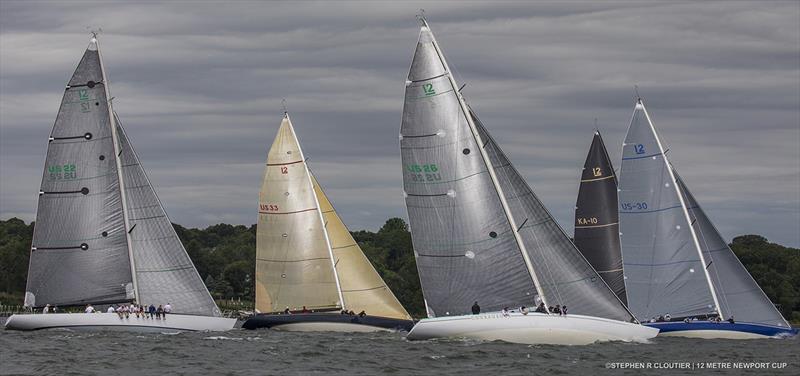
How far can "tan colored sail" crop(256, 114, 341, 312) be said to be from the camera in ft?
249

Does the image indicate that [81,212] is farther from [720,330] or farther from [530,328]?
[720,330]

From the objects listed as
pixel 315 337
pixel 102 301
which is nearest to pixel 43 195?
pixel 102 301

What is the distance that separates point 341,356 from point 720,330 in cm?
2219

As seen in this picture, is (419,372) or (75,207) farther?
(75,207)

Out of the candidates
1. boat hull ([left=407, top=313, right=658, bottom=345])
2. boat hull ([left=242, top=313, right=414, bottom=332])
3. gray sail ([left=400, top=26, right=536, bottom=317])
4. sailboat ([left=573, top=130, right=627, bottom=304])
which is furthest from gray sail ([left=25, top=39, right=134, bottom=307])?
sailboat ([left=573, top=130, right=627, bottom=304])

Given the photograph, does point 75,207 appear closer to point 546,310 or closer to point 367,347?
point 367,347

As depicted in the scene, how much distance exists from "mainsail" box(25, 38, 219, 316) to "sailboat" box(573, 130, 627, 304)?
71.7ft

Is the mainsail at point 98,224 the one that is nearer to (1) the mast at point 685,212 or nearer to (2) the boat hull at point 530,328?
(2) the boat hull at point 530,328

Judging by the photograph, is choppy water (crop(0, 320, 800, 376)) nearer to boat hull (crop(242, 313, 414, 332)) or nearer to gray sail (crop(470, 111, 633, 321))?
gray sail (crop(470, 111, 633, 321))

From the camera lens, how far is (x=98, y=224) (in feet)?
218

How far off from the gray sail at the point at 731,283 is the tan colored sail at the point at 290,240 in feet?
62.8

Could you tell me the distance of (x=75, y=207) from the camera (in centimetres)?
6588

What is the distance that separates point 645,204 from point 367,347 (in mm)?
19494

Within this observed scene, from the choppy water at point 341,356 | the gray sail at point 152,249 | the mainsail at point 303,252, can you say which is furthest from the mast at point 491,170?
the mainsail at point 303,252
